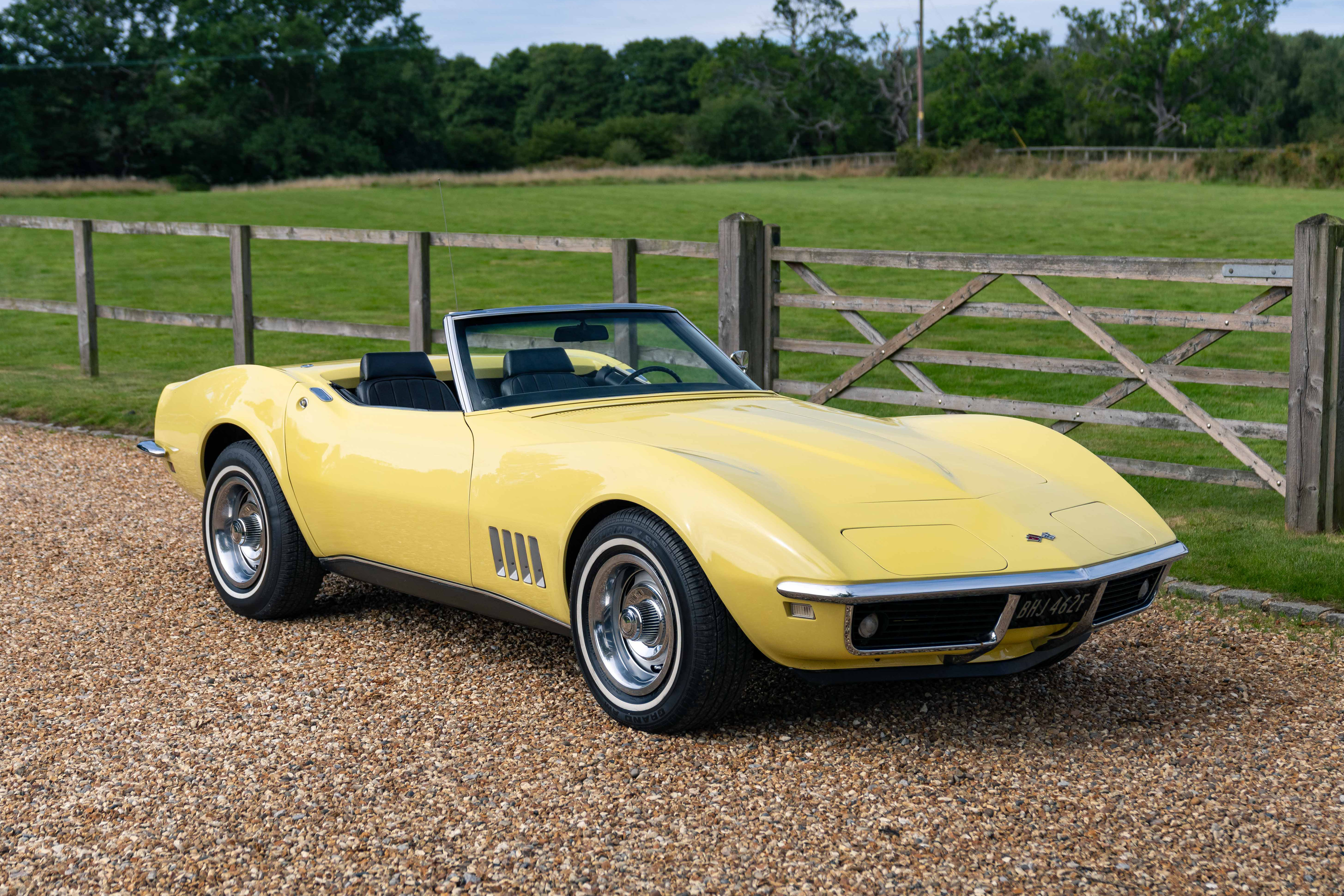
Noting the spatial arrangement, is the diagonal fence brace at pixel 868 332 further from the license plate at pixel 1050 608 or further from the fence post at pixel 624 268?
the license plate at pixel 1050 608

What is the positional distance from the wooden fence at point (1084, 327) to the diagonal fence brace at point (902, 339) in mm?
12

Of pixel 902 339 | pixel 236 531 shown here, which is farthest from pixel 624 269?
pixel 236 531

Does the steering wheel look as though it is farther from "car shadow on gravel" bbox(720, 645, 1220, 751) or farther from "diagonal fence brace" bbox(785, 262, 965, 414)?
"diagonal fence brace" bbox(785, 262, 965, 414)

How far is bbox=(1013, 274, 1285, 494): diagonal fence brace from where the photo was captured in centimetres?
681

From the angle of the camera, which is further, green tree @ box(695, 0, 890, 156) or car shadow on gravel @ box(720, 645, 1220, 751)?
green tree @ box(695, 0, 890, 156)

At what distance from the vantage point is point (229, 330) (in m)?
16.8

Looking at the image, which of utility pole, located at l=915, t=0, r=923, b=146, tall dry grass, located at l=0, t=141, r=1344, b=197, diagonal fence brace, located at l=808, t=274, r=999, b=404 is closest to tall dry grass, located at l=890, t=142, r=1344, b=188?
tall dry grass, located at l=0, t=141, r=1344, b=197

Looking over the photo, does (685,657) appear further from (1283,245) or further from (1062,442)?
(1283,245)

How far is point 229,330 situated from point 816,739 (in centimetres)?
1436

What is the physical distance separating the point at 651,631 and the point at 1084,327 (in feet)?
13.9

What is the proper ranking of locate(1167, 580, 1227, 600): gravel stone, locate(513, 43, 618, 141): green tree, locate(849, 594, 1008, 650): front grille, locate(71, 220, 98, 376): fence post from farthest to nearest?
locate(513, 43, 618, 141): green tree < locate(71, 220, 98, 376): fence post < locate(1167, 580, 1227, 600): gravel stone < locate(849, 594, 1008, 650): front grille

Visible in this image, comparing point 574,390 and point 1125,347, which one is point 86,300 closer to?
point 574,390

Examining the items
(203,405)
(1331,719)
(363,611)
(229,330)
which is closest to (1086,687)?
(1331,719)

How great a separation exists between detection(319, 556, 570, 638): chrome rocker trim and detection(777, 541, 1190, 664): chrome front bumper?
1062mm
